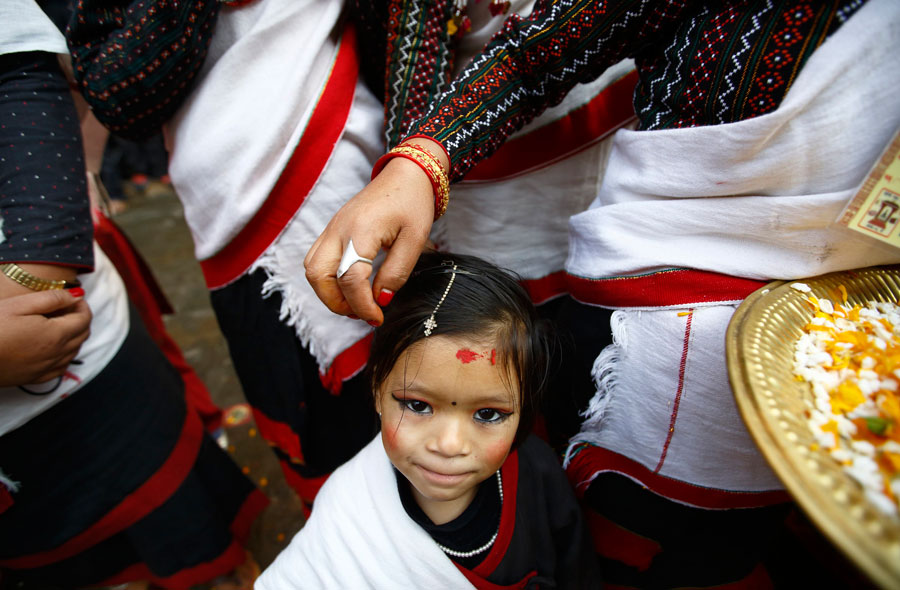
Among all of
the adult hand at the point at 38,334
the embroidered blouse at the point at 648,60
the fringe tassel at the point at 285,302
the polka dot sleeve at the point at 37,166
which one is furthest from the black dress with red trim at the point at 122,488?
the embroidered blouse at the point at 648,60

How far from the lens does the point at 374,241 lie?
0.58 meters

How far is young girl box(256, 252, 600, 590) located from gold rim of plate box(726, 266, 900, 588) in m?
0.31

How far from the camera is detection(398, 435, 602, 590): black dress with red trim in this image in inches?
30.3

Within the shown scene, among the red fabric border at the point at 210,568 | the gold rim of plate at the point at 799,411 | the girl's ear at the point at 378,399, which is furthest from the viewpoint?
the red fabric border at the point at 210,568

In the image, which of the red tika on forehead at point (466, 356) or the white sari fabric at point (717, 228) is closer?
the white sari fabric at point (717, 228)

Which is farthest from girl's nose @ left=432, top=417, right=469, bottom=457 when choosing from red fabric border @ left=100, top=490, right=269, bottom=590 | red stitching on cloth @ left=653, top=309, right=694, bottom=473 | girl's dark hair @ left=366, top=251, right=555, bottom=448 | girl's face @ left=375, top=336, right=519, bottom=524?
red fabric border @ left=100, top=490, right=269, bottom=590

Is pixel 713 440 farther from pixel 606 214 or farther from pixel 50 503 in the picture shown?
pixel 50 503

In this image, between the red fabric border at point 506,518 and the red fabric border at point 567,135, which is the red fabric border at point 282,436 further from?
the red fabric border at point 567,135

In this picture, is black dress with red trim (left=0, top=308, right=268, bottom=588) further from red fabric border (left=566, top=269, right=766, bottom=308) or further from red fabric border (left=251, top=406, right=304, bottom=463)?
red fabric border (left=566, top=269, right=766, bottom=308)

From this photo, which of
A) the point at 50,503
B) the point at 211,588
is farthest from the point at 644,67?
A: the point at 211,588

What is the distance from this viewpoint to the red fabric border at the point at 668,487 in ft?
A: 2.36

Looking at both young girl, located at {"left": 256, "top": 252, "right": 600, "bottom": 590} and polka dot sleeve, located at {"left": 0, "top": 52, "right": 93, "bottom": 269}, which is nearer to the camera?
young girl, located at {"left": 256, "top": 252, "right": 600, "bottom": 590}

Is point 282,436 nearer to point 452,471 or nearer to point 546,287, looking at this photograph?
point 452,471

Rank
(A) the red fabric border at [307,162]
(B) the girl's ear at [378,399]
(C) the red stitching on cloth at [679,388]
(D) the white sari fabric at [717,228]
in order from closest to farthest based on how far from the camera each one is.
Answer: (D) the white sari fabric at [717,228], (C) the red stitching on cloth at [679,388], (B) the girl's ear at [378,399], (A) the red fabric border at [307,162]
